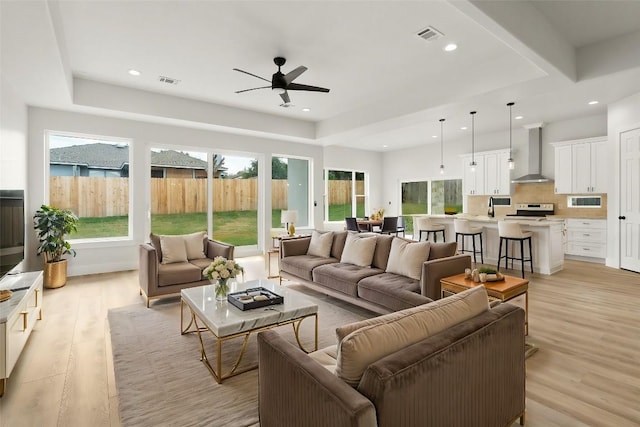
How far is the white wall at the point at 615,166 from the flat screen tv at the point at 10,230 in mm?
8336

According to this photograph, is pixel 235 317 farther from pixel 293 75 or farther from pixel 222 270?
pixel 293 75

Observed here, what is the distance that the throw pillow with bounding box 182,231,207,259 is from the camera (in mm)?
4652

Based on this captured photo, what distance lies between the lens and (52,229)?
4.76 m

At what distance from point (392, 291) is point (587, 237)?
5.81 m

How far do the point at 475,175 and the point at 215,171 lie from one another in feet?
21.3

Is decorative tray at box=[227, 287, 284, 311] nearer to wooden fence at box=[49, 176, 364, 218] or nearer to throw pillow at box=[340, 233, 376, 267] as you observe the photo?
throw pillow at box=[340, 233, 376, 267]

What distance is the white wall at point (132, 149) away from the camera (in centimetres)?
516

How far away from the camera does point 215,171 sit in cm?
713

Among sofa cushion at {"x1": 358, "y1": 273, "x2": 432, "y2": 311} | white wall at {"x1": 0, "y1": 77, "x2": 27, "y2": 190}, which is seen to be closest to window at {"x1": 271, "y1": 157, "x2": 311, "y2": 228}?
white wall at {"x1": 0, "y1": 77, "x2": 27, "y2": 190}

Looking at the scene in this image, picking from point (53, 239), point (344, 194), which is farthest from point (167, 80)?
point (344, 194)

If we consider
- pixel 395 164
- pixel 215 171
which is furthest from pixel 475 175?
pixel 215 171

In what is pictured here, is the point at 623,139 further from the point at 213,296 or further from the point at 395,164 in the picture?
the point at 213,296

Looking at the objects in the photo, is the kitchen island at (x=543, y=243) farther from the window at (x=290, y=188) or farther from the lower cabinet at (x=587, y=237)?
the window at (x=290, y=188)

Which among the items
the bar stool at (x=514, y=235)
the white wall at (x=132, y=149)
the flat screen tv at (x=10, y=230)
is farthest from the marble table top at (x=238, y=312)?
the bar stool at (x=514, y=235)
